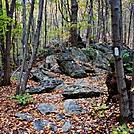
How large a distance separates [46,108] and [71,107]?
0.73 meters

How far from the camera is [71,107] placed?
236 inches

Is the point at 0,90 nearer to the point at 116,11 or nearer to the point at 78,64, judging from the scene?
the point at 78,64

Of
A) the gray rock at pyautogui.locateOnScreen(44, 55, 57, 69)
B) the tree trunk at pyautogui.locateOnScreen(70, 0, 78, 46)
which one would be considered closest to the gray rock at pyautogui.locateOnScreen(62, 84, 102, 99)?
the gray rock at pyautogui.locateOnScreen(44, 55, 57, 69)

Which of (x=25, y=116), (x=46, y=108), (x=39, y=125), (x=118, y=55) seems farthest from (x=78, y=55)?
(x=118, y=55)

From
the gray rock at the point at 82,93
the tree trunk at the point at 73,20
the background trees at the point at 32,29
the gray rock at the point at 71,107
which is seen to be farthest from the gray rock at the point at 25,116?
the tree trunk at the point at 73,20

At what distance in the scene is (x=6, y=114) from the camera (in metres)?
6.29

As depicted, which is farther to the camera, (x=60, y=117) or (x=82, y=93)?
(x=82, y=93)

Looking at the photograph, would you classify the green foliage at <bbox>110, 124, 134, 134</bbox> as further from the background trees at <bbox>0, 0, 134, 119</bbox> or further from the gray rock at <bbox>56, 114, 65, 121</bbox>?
the gray rock at <bbox>56, 114, 65, 121</bbox>

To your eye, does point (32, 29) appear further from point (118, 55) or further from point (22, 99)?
point (118, 55)

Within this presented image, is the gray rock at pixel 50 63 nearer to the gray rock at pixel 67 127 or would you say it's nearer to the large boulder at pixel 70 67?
the large boulder at pixel 70 67

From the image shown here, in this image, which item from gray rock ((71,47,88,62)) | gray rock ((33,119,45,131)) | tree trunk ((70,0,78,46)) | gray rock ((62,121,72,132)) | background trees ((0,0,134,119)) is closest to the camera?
gray rock ((62,121,72,132))

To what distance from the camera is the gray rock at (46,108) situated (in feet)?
19.6

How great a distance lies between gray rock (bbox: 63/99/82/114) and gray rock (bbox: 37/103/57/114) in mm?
347

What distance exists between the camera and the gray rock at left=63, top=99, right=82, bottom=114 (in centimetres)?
579
